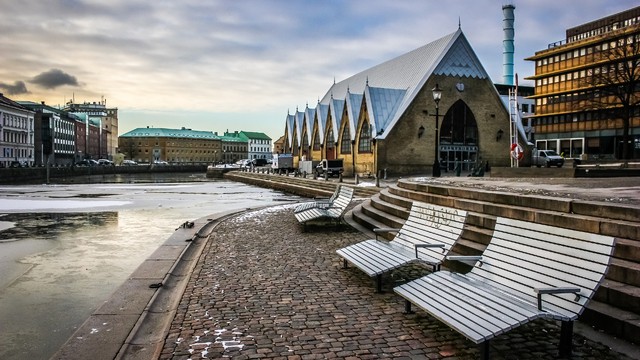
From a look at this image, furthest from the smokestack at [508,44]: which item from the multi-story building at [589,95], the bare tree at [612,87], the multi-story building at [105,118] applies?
the multi-story building at [105,118]

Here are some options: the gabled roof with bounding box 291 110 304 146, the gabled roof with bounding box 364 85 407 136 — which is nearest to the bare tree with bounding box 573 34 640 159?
the gabled roof with bounding box 364 85 407 136

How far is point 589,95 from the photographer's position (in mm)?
57594

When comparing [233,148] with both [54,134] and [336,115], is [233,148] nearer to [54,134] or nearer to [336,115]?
[54,134]

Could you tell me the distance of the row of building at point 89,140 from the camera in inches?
3814

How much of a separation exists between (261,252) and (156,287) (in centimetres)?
324

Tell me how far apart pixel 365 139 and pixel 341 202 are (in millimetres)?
37824

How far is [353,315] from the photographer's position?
630 cm

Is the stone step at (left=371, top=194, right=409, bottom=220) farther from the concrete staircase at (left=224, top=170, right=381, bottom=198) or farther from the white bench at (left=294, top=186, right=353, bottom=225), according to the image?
the concrete staircase at (left=224, top=170, right=381, bottom=198)

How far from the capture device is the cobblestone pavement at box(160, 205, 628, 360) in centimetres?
510

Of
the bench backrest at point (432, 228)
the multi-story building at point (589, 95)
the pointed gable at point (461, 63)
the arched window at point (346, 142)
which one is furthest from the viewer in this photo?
the arched window at point (346, 142)

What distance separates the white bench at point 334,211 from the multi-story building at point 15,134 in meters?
89.8

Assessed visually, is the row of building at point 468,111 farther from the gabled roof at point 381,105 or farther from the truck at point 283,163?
the truck at point 283,163

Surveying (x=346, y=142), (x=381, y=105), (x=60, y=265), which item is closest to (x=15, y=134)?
(x=346, y=142)

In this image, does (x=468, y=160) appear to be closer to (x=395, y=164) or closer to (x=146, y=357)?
(x=395, y=164)
